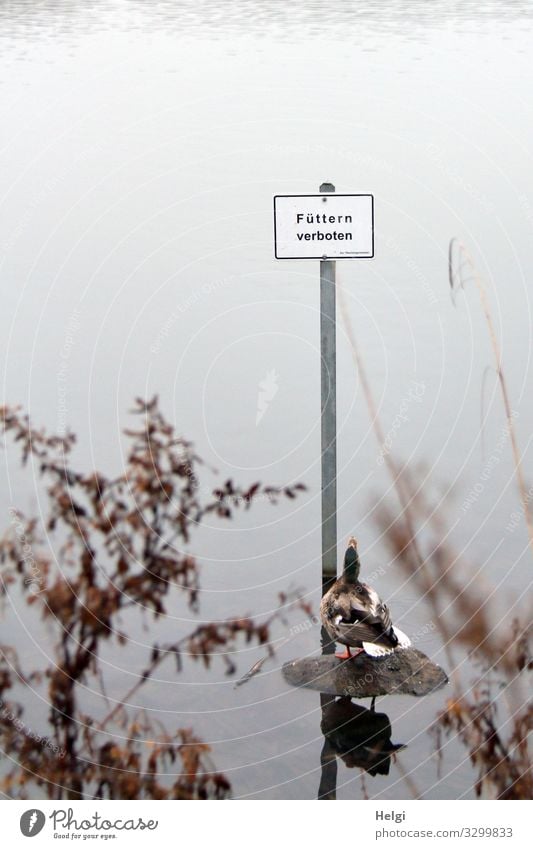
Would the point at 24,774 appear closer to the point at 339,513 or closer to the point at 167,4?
the point at 339,513

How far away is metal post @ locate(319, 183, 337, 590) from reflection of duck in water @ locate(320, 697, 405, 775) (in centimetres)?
84

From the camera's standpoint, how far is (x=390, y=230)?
8.78 meters

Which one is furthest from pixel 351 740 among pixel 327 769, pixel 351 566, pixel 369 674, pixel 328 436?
pixel 328 436

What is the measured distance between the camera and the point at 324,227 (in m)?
4.94

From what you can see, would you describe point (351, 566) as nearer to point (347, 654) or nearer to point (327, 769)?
point (347, 654)

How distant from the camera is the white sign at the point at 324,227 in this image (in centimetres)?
490

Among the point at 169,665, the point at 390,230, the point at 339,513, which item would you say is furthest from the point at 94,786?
the point at 390,230

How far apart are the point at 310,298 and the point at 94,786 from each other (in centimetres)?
445

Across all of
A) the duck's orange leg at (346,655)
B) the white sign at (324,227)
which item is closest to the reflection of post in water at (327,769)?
the duck's orange leg at (346,655)

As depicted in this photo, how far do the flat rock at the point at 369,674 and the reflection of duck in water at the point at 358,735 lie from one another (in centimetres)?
9

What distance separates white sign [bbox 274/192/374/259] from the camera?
4.90 m

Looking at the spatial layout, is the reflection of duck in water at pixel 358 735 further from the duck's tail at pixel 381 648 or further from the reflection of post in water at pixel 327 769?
the duck's tail at pixel 381 648

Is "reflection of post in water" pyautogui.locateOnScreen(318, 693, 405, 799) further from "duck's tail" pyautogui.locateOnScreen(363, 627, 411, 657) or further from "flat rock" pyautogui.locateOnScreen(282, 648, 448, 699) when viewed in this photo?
"duck's tail" pyautogui.locateOnScreen(363, 627, 411, 657)

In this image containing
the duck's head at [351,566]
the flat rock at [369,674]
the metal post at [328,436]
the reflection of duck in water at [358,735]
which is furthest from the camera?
the metal post at [328,436]
